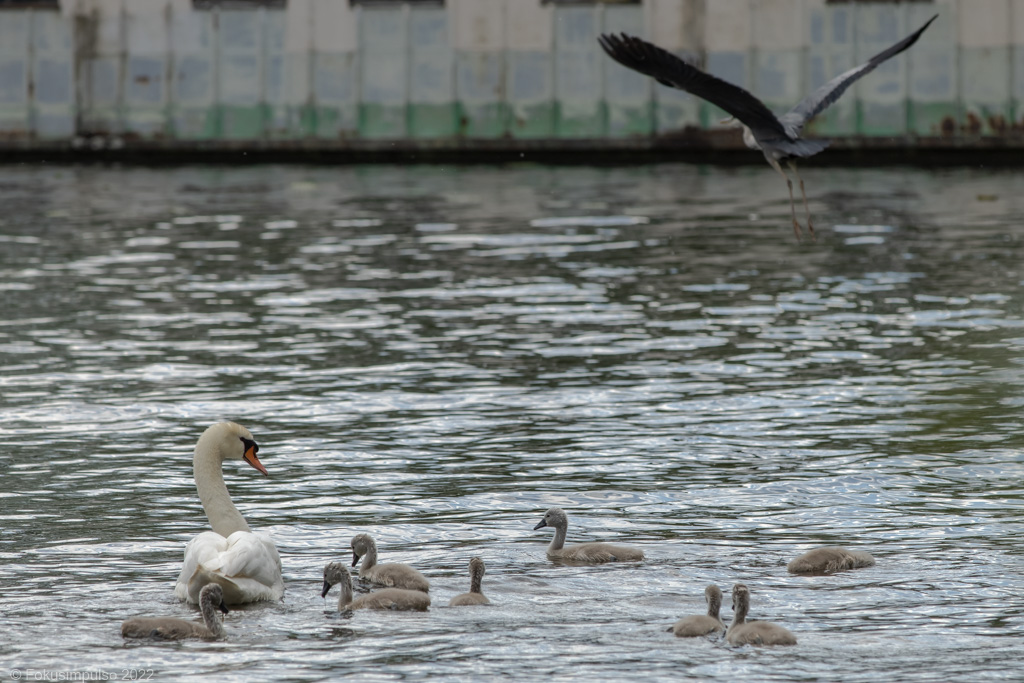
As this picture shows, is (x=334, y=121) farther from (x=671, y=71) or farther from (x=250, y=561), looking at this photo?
(x=250, y=561)

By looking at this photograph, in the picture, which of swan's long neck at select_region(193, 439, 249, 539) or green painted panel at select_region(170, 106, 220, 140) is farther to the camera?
green painted panel at select_region(170, 106, 220, 140)

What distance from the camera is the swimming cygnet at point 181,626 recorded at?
9.29m

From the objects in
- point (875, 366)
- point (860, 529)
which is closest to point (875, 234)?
point (875, 366)

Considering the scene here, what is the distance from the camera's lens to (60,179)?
37000 millimetres

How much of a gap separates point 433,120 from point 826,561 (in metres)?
30.7

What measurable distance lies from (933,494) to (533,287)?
1046 centimetres

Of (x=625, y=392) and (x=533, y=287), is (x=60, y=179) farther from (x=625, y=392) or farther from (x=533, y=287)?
(x=625, y=392)

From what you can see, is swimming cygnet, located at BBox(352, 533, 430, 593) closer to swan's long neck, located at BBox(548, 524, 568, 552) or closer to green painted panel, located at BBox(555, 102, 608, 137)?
swan's long neck, located at BBox(548, 524, 568, 552)

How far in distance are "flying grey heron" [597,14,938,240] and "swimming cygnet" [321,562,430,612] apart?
5190mm

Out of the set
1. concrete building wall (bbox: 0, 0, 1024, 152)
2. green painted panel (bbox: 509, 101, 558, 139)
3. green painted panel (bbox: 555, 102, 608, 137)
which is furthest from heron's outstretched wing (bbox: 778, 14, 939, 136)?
green painted panel (bbox: 509, 101, 558, 139)

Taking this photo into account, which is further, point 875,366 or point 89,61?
point 89,61

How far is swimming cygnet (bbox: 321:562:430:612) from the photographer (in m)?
9.88

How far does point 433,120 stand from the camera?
132 feet

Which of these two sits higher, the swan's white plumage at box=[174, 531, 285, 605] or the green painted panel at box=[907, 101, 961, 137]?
the green painted panel at box=[907, 101, 961, 137]
